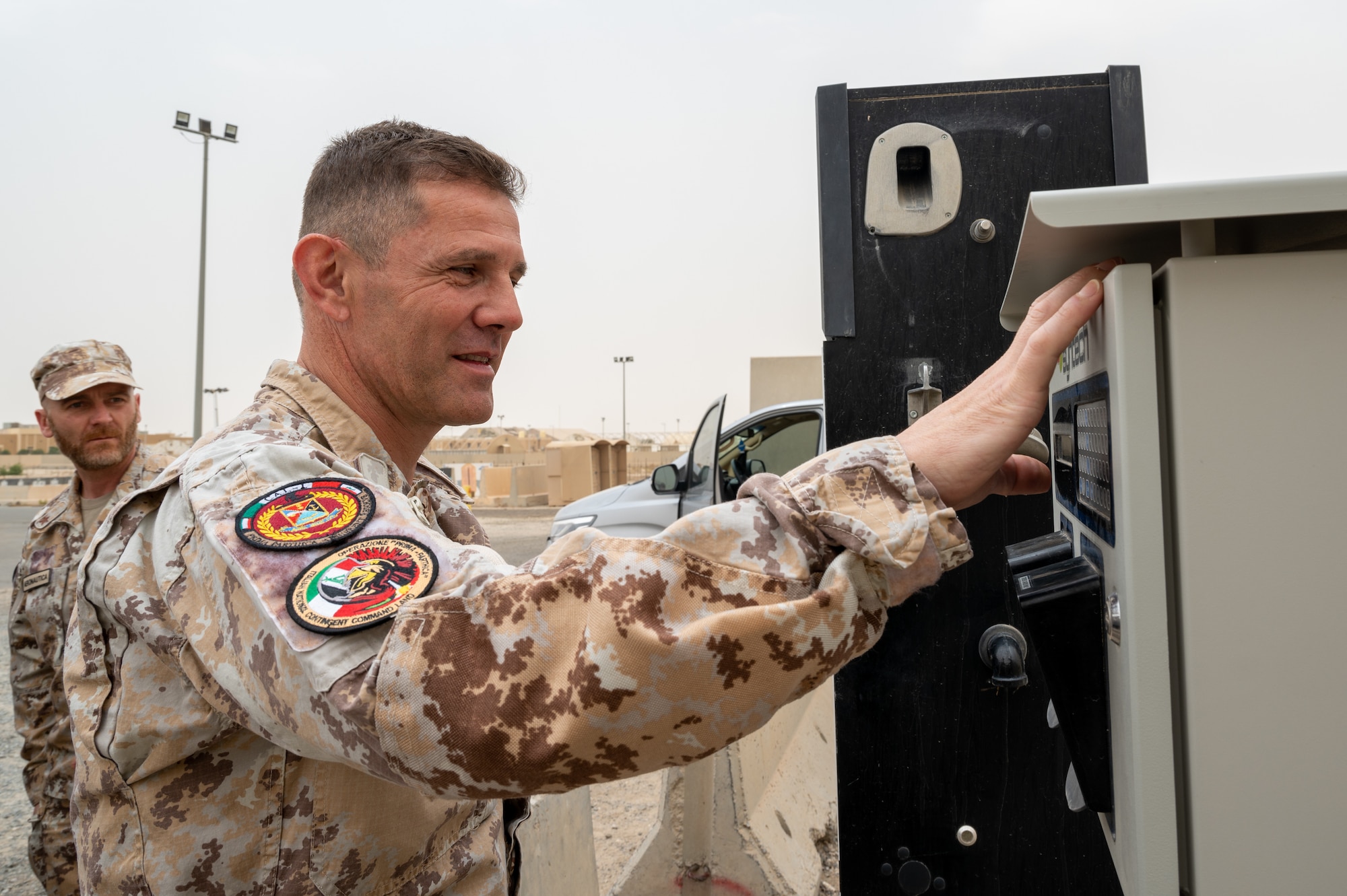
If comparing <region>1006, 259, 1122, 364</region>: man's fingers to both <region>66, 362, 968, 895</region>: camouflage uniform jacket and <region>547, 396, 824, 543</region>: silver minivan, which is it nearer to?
<region>66, 362, 968, 895</region>: camouflage uniform jacket

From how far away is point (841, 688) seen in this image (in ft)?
7.18

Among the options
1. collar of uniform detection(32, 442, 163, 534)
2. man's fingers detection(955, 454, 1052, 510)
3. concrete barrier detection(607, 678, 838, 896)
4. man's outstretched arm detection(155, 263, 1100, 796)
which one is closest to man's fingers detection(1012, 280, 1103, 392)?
man's outstretched arm detection(155, 263, 1100, 796)

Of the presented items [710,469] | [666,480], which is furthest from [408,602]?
[666,480]

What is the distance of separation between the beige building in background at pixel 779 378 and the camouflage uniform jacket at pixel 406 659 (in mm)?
10628

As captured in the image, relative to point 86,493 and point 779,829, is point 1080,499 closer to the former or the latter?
point 779,829

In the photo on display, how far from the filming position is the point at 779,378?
39.7ft

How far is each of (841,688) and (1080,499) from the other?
3.54ft

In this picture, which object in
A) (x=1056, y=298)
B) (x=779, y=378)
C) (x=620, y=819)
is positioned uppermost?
(x=779, y=378)

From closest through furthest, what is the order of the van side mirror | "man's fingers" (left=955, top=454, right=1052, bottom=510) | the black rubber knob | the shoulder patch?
1. "man's fingers" (left=955, top=454, right=1052, bottom=510)
2. the black rubber knob
3. the shoulder patch
4. the van side mirror

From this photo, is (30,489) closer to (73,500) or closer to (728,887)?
(73,500)

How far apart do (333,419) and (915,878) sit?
176 cm

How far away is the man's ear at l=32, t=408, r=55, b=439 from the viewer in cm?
364

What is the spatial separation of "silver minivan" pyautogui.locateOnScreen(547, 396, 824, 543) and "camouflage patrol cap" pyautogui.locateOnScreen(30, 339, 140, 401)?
2.89m

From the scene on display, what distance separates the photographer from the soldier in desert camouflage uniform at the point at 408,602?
2.81 ft
